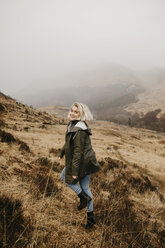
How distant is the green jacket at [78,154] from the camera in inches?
102

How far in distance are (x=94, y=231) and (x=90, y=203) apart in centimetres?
48

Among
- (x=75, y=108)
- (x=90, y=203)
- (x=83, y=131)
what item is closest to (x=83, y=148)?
(x=83, y=131)

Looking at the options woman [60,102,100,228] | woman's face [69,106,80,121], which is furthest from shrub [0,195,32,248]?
woman's face [69,106,80,121]

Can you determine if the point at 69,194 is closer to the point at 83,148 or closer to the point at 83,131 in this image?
the point at 83,148

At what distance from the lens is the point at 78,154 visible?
2.59 metres

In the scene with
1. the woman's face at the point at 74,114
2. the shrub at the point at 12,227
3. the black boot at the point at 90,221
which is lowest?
the black boot at the point at 90,221

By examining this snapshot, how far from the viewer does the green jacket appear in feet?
8.52

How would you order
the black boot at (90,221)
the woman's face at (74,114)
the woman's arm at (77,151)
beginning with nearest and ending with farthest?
the woman's arm at (77,151) < the black boot at (90,221) < the woman's face at (74,114)

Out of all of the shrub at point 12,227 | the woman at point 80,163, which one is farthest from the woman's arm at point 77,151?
the shrub at point 12,227

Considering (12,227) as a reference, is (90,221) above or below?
below

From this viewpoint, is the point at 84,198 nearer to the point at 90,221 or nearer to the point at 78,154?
the point at 90,221

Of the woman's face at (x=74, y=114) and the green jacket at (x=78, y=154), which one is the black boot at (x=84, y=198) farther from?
the woman's face at (x=74, y=114)

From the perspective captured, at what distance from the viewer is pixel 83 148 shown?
108 inches

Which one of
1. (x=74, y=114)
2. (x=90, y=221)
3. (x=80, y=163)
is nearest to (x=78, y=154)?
(x=80, y=163)
